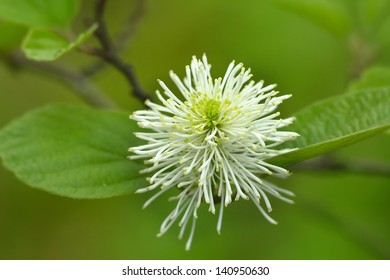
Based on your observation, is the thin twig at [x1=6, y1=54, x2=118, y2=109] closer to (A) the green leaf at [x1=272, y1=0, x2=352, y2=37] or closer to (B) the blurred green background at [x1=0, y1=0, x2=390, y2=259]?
(B) the blurred green background at [x1=0, y1=0, x2=390, y2=259]

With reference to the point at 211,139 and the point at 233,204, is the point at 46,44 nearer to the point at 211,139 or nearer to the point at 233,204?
the point at 211,139

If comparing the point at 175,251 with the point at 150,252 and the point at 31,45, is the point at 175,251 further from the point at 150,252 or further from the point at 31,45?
the point at 31,45

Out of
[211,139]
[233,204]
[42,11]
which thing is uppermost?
[42,11]

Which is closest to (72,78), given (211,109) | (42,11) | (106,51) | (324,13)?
(42,11)

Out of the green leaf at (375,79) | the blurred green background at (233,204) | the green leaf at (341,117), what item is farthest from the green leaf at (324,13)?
the green leaf at (341,117)

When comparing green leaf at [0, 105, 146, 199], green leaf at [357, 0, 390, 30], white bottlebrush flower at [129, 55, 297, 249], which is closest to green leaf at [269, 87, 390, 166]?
white bottlebrush flower at [129, 55, 297, 249]

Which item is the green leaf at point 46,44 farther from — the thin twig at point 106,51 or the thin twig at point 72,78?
the thin twig at point 72,78
